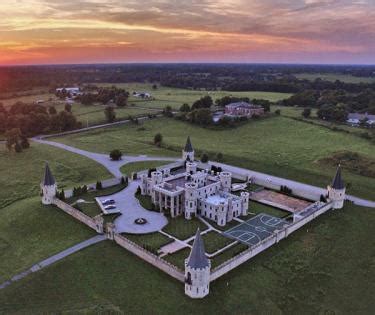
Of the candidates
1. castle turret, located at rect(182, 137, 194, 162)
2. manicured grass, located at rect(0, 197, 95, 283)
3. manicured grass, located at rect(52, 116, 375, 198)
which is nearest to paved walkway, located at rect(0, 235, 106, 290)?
manicured grass, located at rect(0, 197, 95, 283)

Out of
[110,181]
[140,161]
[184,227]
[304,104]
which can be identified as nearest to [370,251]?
[184,227]

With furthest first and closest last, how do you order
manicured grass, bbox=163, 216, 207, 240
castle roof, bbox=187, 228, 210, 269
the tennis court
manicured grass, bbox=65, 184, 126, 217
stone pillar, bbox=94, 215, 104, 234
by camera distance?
1. manicured grass, bbox=65, 184, 126, 217
2. manicured grass, bbox=163, 216, 207, 240
3. the tennis court
4. stone pillar, bbox=94, 215, 104, 234
5. castle roof, bbox=187, 228, 210, 269

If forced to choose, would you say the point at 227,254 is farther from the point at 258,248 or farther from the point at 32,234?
the point at 32,234

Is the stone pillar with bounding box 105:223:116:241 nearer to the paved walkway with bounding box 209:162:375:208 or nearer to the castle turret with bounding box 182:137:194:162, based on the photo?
the paved walkway with bounding box 209:162:375:208

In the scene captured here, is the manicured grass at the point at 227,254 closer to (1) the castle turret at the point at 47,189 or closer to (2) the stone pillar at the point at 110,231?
(2) the stone pillar at the point at 110,231

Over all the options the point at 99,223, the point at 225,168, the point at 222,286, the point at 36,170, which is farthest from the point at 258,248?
the point at 36,170
